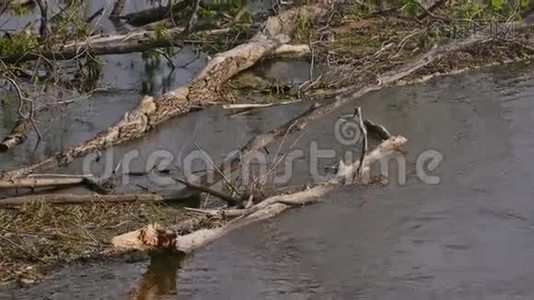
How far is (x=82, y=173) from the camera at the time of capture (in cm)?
920

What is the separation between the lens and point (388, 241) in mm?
7672

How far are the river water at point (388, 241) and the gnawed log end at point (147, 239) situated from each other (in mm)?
111

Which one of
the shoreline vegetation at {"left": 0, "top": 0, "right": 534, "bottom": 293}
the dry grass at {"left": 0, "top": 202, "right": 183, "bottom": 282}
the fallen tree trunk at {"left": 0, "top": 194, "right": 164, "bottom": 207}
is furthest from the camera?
the fallen tree trunk at {"left": 0, "top": 194, "right": 164, "bottom": 207}

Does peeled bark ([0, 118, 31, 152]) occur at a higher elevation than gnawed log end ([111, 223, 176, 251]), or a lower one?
higher

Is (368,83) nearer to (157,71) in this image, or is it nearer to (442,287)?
(157,71)

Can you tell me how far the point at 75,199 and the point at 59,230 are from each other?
0.56 meters

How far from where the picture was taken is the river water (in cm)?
691

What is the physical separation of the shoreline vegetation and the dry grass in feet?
0.03

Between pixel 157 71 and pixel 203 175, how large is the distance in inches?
181

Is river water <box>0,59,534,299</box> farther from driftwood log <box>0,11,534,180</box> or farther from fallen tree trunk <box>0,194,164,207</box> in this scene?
fallen tree trunk <box>0,194,164,207</box>

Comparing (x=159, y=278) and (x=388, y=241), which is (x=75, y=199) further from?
(x=388, y=241)

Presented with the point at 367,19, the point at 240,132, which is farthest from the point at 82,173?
the point at 367,19

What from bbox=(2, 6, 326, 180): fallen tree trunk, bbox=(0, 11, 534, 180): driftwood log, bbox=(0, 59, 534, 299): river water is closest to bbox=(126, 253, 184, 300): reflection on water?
bbox=(0, 59, 534, 299): river water

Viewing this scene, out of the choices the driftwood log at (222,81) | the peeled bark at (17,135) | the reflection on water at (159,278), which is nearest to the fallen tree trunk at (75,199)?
the driftwood log at (222,81)
